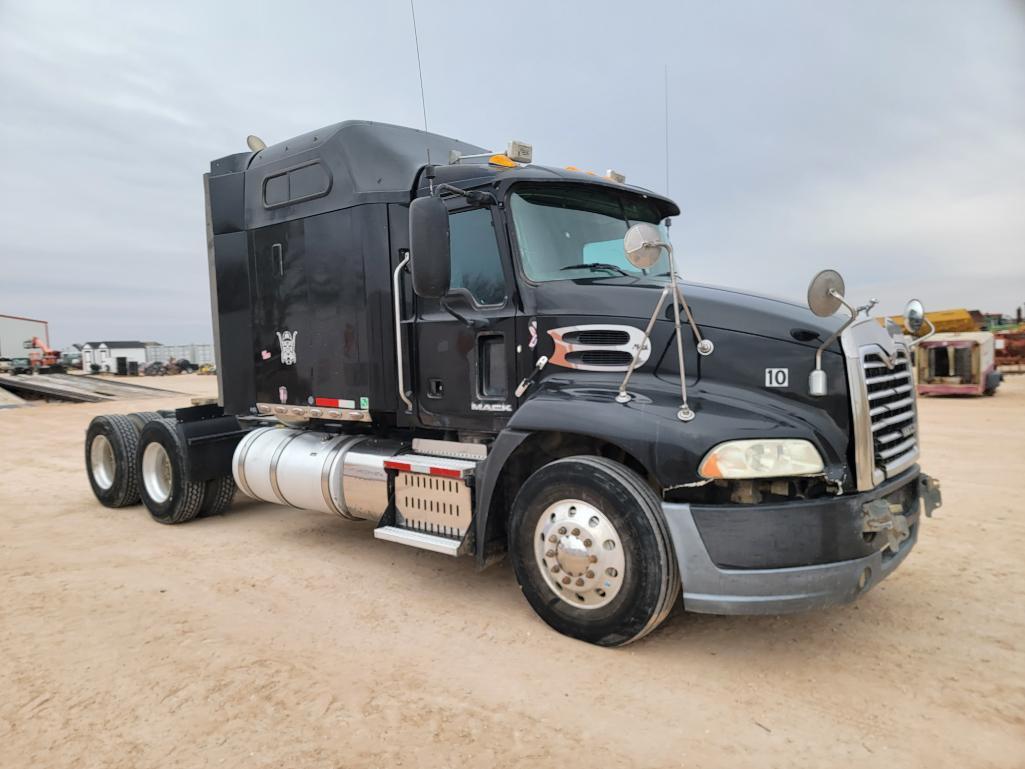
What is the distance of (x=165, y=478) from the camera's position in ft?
24.5

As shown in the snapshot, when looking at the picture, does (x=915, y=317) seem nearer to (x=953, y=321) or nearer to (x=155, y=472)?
(x=155, y=472)

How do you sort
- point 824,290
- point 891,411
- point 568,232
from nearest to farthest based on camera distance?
point 824,290
point 891,411
point 568,232

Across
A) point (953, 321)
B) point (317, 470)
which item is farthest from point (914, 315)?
point (953, 321)

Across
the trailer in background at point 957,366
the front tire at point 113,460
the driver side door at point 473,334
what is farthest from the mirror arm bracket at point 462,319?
the trailer in background at point 957,366

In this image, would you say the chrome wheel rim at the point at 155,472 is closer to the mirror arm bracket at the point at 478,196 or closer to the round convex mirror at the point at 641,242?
the mirror arm bracket at the point at 478,196

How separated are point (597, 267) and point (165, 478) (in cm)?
547

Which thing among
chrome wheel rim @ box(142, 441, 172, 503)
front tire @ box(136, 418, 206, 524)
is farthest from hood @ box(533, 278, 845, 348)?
chrome wheel rim @ box(142, 441, 172, 503)

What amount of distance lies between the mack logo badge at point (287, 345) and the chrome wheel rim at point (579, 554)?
3113 mm

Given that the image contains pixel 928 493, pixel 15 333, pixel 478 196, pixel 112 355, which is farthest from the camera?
pixel 112 355

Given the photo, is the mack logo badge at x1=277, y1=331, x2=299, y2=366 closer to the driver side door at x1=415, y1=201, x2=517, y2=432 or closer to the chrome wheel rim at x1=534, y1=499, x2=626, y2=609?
the driver side door at x1=415, y1=201, x2=517, y2=432

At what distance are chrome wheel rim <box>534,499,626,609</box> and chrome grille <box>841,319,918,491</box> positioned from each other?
1348mm

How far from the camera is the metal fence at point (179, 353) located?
64.0 metres

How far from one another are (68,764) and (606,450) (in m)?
3.06

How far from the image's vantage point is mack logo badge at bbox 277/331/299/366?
609 cm
